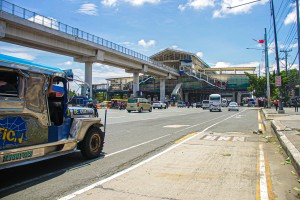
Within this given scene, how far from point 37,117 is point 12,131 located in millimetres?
703

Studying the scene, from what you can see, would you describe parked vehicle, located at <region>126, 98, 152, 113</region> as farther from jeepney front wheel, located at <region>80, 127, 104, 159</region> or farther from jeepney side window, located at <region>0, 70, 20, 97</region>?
jeepney side window, located at <region>0, 70, 20, 97</region>

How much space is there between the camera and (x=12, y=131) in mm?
5188

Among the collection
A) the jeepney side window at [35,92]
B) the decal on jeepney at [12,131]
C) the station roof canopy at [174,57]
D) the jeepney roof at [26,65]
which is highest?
the station roof canopy at [174,57]

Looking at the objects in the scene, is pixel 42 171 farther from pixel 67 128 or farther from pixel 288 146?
pixel 288 146

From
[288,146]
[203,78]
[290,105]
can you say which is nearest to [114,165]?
[288,146]

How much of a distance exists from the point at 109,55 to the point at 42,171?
4724 centimetres

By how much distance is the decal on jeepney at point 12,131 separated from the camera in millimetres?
4996

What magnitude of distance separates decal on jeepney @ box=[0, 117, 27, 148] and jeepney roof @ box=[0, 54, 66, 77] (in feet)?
3.29

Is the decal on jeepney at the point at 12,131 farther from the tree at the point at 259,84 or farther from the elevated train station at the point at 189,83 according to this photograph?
the elevated train station at the point at 189,83

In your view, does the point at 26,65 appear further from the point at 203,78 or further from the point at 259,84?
the point at 203,78

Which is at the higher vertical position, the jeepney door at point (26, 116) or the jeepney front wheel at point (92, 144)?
the jeepney door at point (26, 116)

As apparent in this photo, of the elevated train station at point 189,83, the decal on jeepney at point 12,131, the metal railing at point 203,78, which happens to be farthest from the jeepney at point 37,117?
the metal railing at point 203,78

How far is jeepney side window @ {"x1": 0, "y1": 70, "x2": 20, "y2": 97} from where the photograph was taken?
16.9 feet

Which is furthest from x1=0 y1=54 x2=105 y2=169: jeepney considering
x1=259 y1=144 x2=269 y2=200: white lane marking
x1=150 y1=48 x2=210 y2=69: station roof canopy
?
x1=150 y1=48 x2=210 y2=69: station roof canopy
